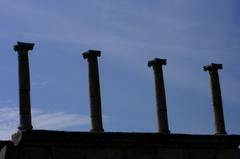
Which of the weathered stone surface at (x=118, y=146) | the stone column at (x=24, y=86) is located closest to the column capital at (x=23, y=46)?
the stone column at (x=24, y=86)

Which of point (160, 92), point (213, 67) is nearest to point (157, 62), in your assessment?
point (160, 92)

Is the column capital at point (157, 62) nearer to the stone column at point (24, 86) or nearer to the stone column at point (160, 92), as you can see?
the stone column at point (160, 92)

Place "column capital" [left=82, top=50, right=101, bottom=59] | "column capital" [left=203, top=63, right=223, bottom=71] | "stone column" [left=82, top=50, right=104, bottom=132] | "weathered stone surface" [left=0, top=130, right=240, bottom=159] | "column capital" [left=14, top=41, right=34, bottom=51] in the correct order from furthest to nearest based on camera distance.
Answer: "column capital" [left=203, top=63, right=223, bottom=71] < "column capital" [left=82, top=50, right=101, bottom=59] < "stone column" [left=82, top=50, right=104, bottom=132] < "column capital" [left=14, top=41, right=34, bottom=51] < "weathered stone surface" [left=0, top=130, right=240, bottom=159]

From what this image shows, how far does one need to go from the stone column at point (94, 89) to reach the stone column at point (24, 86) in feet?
10.8

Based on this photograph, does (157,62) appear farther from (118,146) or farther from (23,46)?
(118,146)

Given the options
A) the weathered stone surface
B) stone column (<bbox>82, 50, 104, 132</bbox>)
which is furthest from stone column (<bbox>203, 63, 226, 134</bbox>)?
stone column (<bbox>82, 50, 104, 132</bbox>)

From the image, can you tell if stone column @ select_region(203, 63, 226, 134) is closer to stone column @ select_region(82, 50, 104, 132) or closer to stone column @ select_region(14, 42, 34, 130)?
stone column @ select_region(82, 50, 104, 132)

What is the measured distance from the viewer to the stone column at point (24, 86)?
85.6 ft

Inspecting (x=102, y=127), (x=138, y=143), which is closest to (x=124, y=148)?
(x=138, y=143)

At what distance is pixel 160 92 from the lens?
30.3 metres

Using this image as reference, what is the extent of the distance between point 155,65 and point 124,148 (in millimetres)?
9215

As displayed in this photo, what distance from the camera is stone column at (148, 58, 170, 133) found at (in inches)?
1177

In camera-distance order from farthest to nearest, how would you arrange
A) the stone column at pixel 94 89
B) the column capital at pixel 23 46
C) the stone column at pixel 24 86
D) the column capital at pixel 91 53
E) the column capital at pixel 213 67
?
the column capital at pixel 213 67 → the column capital at pixel 91 53 → the stone column at pixel 94 89 → the column capital at pixel 23 46 → the stone column at pixel 24 86

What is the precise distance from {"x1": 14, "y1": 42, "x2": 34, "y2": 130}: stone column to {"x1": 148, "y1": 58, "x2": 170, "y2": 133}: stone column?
6.68 meters
